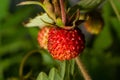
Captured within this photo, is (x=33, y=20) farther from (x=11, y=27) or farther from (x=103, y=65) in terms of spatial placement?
(x=11, y=27)

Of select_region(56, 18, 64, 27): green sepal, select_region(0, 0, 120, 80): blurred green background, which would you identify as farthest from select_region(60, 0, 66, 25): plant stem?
select_region(0, 0, 120, 80): blurred green background

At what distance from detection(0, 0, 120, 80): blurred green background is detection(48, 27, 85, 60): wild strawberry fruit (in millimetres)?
324

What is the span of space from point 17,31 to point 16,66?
8.3 inches

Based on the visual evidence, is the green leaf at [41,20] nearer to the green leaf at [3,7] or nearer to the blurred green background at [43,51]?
the blurred green background at [43,51]

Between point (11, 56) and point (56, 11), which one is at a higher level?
point (56, 11)

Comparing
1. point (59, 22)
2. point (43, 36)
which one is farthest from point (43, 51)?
point (59, 22)

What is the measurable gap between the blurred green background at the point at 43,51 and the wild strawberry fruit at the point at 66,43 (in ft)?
1.06

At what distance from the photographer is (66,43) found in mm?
706

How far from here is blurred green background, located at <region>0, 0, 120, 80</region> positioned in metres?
1.17

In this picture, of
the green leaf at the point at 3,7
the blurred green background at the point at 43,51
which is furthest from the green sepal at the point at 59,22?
the green leaf at the point at 3,7

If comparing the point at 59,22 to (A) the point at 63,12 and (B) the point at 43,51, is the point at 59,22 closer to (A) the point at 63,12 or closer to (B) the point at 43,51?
(A) the point at 63,12

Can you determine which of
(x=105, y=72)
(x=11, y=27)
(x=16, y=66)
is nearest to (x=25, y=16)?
(x=11, y=27)

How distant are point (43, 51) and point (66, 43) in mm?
360

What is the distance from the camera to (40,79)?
773 mm
